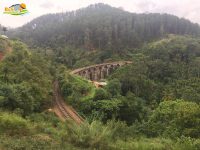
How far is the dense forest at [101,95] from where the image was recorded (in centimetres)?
1169

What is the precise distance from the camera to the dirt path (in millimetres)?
26234

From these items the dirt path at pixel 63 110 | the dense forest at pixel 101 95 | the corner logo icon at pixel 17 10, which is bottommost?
the dirt path at pixel 63 110

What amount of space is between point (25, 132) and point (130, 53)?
232 ft

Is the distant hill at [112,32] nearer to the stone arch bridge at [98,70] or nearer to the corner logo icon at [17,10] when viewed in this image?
the stone arch bridge at [98,70]

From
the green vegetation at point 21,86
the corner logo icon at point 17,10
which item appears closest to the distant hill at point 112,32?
the green vegetation at point 21,86

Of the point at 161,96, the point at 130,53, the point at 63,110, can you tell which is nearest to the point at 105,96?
the point at 63,110

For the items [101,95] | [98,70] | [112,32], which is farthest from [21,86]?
[112,32]

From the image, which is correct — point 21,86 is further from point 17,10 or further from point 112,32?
point 112,32

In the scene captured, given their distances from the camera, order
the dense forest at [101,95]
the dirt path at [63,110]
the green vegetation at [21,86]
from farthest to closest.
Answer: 1. the dirt path at [63,110]
2. the green vegetation at [21,86]
3. the dense forest at [101,95]

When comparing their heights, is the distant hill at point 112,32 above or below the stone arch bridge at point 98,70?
above

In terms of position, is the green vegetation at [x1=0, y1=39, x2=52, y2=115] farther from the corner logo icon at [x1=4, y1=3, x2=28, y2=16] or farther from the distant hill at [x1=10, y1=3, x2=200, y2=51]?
the distant hill at [x1=10, y1=3, x2=200, y2=51]

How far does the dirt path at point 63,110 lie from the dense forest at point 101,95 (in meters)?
0.66

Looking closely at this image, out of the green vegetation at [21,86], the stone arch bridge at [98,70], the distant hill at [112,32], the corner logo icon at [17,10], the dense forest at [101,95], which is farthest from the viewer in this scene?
the distant hill at [112,32]

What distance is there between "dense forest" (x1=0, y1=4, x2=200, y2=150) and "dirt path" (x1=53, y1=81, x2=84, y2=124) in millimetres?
663
